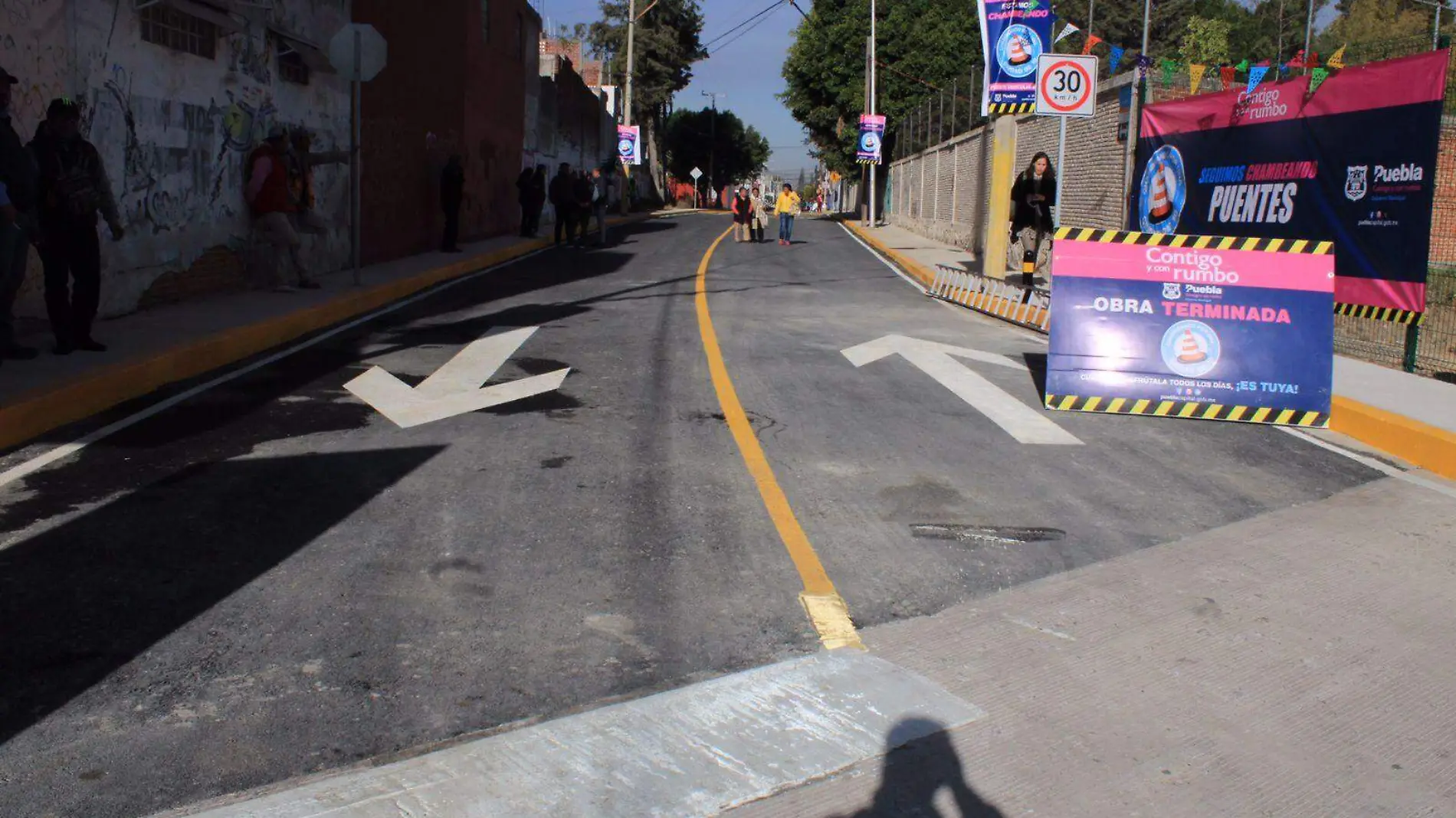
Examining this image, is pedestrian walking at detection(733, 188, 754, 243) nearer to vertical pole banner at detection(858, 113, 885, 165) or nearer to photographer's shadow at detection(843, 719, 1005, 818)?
vertical pole banner at detection(858, 113, 885, 165)

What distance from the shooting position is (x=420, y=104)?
22688mm

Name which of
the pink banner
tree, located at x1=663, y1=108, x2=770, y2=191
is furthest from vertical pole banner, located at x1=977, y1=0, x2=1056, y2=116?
tree, located at x1=663, y1=108, x2=770, y2=191

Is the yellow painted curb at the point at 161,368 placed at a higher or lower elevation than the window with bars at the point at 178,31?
lower

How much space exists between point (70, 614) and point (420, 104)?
19523 millimetres

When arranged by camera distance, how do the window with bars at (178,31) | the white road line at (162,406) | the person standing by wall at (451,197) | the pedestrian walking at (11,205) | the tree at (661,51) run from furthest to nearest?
the tree at (661,51)
the person standing by wall at (451,197)
the window with bars at (178,31)
the pedestrian walking at (11,205)
the white road line at (162,406)

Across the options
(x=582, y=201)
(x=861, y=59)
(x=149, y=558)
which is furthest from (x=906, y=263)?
(x=861, y=59)

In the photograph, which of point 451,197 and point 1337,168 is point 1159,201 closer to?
point 1337,168

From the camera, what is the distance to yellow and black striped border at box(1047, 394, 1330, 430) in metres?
8.86

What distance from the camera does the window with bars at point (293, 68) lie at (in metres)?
15.7

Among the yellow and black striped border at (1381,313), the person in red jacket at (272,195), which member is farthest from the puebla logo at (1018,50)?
the person in red jacket at (272,195)

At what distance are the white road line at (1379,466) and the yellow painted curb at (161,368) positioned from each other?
8201 millimetres

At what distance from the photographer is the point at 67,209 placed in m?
8.85

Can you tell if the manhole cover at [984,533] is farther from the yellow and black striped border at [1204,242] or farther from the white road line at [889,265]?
the white road line at [889,265]

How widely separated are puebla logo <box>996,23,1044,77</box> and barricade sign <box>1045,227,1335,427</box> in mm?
8413
